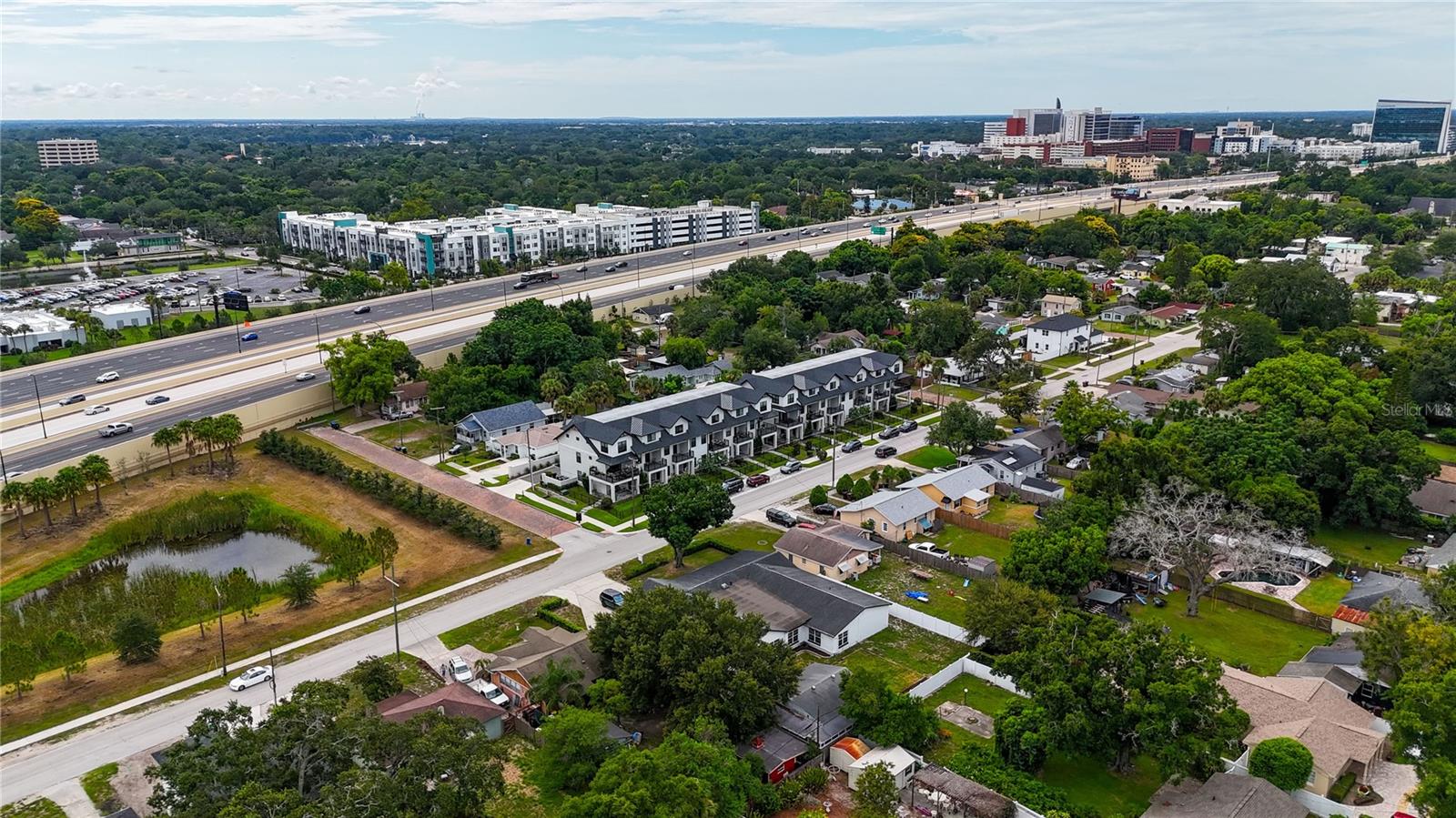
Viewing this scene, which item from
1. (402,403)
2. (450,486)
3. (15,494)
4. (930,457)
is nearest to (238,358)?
(402,403)

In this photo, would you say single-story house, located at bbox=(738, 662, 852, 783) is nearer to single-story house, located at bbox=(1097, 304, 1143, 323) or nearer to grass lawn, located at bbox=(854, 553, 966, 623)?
grass lawn, located at bbox=(854, 553, 966, 623)

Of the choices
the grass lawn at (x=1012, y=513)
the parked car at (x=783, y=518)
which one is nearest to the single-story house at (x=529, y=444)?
the parked car at (x=783, y=518)

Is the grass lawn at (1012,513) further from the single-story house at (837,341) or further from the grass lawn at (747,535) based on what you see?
the single-story house at (837,341)

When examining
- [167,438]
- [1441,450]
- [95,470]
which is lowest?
[1441,450]

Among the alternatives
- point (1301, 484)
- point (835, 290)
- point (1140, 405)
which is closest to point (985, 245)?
point (835, 290)

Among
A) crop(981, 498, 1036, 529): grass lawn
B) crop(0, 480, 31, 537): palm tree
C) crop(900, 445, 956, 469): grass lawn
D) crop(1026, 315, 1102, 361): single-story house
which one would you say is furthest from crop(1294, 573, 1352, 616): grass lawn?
crop(0, 480, 31, 537): palm tree

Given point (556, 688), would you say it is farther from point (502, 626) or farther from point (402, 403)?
point (402, 403)
